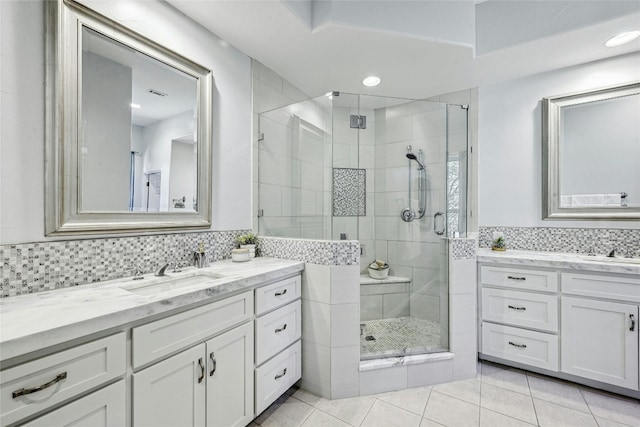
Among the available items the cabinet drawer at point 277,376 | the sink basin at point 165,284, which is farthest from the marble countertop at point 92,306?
the cabinet drawer at point 277,376

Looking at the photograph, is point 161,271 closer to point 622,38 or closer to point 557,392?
point 557,392

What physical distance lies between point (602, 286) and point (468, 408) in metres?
1.22

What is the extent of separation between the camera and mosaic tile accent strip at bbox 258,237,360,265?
186 centimetres

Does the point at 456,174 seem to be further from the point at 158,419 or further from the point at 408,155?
the point at 158,419

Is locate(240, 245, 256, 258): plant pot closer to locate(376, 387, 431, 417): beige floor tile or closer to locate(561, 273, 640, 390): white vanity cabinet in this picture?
locate(376, 387, 431, 417): beige floor tile

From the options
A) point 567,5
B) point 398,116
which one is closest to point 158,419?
point 398,116

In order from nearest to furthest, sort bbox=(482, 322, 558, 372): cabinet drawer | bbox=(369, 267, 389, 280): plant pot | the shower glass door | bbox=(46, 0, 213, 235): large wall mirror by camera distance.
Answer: bbox=(46, 0, 213, 235): large wall mirror
bbox=(482, 322, 558, 372): cabinet drawer
the shower glass door
bbox=(369, 267, 389, 280): plant pot

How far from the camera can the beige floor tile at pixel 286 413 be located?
1.67 metres

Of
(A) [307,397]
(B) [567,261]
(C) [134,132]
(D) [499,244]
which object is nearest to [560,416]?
(B) [567,261]

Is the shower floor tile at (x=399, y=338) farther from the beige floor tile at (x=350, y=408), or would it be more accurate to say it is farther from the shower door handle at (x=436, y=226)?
the shower door handle at (x=436, y=226)

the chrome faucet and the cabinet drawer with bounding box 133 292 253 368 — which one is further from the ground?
the chrome faucet

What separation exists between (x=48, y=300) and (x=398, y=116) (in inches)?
97.8

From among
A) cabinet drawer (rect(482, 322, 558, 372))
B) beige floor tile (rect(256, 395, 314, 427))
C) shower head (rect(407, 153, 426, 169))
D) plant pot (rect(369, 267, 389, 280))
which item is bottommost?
beige floor tile (rect(256, 395, 314, 427))

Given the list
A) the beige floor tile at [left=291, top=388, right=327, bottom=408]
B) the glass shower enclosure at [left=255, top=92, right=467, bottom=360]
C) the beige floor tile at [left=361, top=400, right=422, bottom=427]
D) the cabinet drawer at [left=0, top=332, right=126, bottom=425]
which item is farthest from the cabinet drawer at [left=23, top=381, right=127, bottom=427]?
the glass shower enclosure at [left=255, top=92, right=467, bottom=360]
